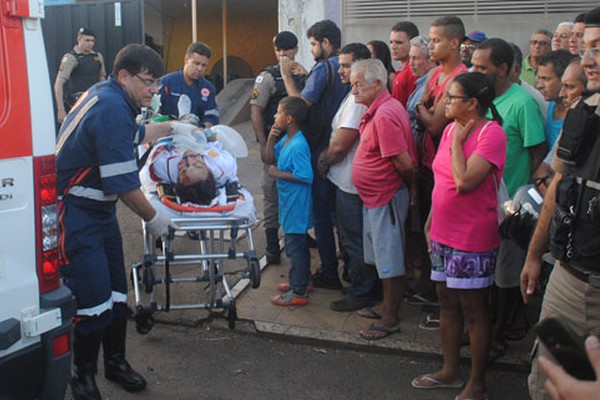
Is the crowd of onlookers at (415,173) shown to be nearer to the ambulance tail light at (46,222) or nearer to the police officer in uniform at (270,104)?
the police officer in uniform at (270,104)

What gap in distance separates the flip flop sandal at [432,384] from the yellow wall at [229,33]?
40.4 ft

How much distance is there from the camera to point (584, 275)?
8.27ft

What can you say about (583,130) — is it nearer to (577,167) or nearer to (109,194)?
(577,167)

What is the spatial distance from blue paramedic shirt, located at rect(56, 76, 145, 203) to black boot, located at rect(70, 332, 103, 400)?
81cm

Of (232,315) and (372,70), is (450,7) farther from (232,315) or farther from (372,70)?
(232,315)

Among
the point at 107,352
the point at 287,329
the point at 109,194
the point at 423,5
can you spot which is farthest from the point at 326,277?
the point at 423,5

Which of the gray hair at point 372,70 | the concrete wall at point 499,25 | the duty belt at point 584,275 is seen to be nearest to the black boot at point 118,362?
the gray hair at point 372,70

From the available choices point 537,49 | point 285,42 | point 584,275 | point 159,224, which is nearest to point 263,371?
point 159,224

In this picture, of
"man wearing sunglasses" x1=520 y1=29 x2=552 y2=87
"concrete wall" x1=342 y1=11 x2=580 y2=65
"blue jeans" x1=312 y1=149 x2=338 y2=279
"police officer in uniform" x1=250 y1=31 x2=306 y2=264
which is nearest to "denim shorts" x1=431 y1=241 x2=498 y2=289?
"blue jeans" x1=312 y1=149 x2=338 y2=279

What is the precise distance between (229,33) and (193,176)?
11843mm

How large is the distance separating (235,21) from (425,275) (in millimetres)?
11692

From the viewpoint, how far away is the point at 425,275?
4980 millimetres

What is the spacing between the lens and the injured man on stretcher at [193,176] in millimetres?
4129

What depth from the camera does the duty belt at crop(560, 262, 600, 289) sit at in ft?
8.07
